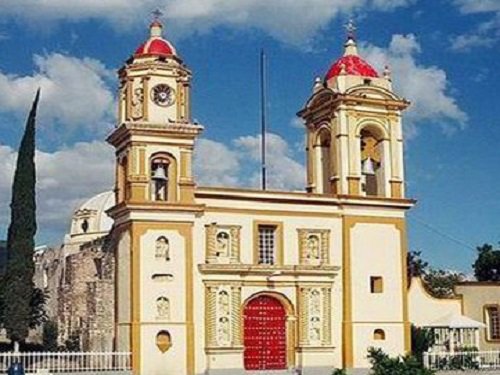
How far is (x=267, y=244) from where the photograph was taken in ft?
122

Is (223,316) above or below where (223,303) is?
below

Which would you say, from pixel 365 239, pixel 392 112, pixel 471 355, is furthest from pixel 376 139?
pixel 471 355

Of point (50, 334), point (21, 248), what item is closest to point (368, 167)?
point (21, 248)

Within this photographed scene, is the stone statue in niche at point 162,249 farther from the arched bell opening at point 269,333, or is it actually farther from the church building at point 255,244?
the arched bell opening at point 269,333

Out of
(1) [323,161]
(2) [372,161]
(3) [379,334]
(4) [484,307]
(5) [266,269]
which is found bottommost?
(3) [379,334]

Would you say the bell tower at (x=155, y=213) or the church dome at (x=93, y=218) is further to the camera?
the church dome at (x=93, y=218)

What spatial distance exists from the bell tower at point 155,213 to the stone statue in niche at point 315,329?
503 cm

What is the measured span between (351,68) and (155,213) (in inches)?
423

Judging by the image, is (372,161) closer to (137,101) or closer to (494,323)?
(494,323)

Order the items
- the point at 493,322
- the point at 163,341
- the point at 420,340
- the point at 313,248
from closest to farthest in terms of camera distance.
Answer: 1. the point at 163,341
2. the point at 313,248
3. the point at 420,340
4. the point at 493,322

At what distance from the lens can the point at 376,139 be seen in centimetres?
4006

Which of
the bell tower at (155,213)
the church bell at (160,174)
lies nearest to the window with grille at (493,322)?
the bell tower at (155,213)

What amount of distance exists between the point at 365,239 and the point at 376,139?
445 centimetres

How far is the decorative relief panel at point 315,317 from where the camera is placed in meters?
37.0
